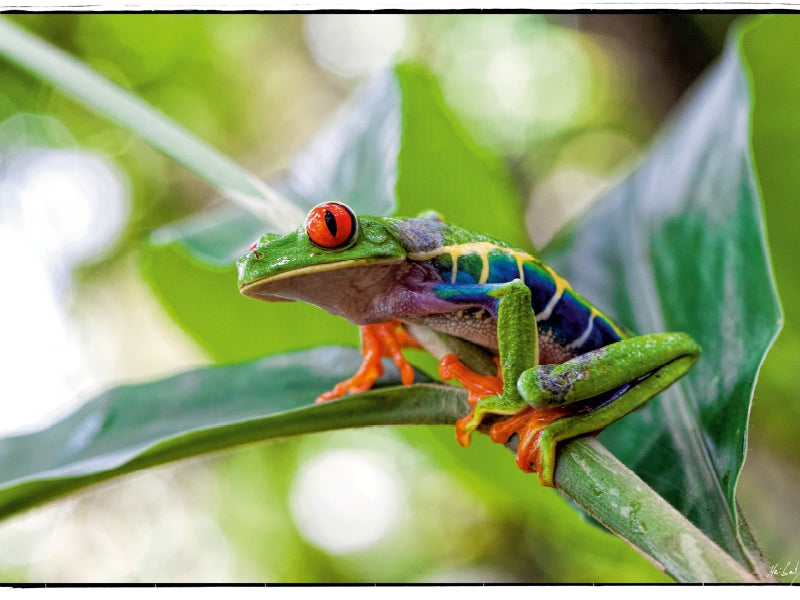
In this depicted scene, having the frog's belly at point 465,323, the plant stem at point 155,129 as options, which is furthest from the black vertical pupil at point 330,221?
the frog's belly at point 465,323

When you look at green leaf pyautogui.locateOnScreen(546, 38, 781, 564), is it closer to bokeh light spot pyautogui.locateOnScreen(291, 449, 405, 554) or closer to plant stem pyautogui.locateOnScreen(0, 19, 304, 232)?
plant stem pyautogui.locateOnScreen(0, 19, 304, 232)

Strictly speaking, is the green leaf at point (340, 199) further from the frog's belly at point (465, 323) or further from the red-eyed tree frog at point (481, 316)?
the frog's belly at point (465, 323)

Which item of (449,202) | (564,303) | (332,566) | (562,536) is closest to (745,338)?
(564,303)

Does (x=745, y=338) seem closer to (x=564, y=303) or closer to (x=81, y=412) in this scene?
(x=564, y=303)

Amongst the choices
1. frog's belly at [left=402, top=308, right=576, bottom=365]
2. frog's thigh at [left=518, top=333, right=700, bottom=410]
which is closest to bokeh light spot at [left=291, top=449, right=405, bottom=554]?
frog's belly at [left=402, top=308, right=576, bottom=365]

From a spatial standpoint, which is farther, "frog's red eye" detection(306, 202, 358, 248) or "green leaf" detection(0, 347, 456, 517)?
"frog's red eye" detection(306, 202, 358, 248)

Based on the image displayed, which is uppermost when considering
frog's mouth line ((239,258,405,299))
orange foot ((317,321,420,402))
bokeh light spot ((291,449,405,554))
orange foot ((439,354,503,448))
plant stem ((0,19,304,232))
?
plant stem ((0,19,304,232))
